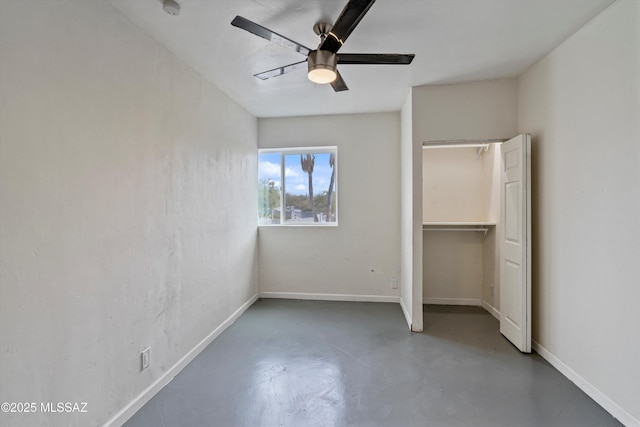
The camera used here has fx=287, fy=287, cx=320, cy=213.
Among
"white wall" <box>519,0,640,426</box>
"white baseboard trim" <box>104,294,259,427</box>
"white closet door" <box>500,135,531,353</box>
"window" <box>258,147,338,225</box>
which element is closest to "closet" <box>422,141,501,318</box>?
"white closet door" <box>500,135,531,353</box>

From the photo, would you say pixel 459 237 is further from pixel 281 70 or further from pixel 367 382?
pixel 281 70

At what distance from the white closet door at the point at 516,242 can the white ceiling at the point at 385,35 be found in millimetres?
807

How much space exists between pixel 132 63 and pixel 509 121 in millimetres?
3352

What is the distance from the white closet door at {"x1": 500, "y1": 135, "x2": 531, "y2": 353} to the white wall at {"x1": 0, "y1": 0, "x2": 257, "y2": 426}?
116 inches

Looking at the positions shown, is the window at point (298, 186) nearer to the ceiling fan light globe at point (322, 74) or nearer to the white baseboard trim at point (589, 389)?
the ceiling fan light globe at point (322, 74)

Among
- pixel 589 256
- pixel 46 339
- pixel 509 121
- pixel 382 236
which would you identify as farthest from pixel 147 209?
pixel 509 121

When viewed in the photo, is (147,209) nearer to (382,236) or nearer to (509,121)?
(382,236)

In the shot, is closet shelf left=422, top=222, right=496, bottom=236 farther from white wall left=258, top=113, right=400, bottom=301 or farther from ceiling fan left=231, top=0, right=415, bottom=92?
ceiling fan left=231, top=0, right=415, bottom=92

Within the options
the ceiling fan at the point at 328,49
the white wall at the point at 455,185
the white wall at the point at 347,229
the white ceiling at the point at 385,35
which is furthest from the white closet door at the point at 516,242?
the ceiling fan at the point at 328,49

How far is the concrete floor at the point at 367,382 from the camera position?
6.03 ft

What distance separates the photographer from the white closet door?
2.56 m

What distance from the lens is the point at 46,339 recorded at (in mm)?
1381

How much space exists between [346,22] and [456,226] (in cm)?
300

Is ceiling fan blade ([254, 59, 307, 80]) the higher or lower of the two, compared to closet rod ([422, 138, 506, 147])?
higher
